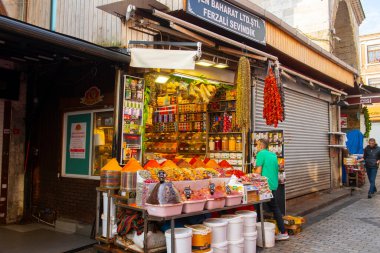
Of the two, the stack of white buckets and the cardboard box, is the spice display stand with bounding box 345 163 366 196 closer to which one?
the cardboard box

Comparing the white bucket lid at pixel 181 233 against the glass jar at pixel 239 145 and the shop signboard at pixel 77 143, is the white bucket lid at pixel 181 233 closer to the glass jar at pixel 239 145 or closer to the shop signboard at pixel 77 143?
the shop signboard at pixel 77 143

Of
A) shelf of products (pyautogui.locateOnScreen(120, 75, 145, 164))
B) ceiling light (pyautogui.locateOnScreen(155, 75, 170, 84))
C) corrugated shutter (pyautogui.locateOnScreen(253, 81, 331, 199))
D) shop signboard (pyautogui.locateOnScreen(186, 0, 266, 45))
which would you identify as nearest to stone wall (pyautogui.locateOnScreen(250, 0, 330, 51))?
corrugated shutter (pyautogui.locateOnScreen(253, 81, 331, 199))

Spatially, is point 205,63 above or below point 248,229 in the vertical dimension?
above

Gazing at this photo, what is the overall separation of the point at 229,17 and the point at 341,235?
5.22 m

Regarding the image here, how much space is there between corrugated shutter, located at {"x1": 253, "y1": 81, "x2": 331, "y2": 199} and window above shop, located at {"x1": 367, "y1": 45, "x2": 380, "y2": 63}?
2449cm

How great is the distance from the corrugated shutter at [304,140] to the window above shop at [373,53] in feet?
80.3

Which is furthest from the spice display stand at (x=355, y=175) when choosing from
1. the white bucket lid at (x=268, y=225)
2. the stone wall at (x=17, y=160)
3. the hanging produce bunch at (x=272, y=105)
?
the stone wall at (x=17, y=160)

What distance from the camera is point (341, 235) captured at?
24.0 feet

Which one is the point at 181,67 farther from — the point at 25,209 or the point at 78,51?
the point at 25,209

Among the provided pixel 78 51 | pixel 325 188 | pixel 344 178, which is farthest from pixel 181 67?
pixel 344 178

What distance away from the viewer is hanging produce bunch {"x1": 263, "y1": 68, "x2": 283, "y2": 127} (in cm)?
752

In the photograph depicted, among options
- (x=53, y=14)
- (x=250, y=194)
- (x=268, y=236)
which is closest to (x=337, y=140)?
(x=268, y=236)

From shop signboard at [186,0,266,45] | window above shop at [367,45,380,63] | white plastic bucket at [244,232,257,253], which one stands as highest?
window above shop at [367,45,380,63]

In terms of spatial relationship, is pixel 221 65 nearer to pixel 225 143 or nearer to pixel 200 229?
pixel 225 143
